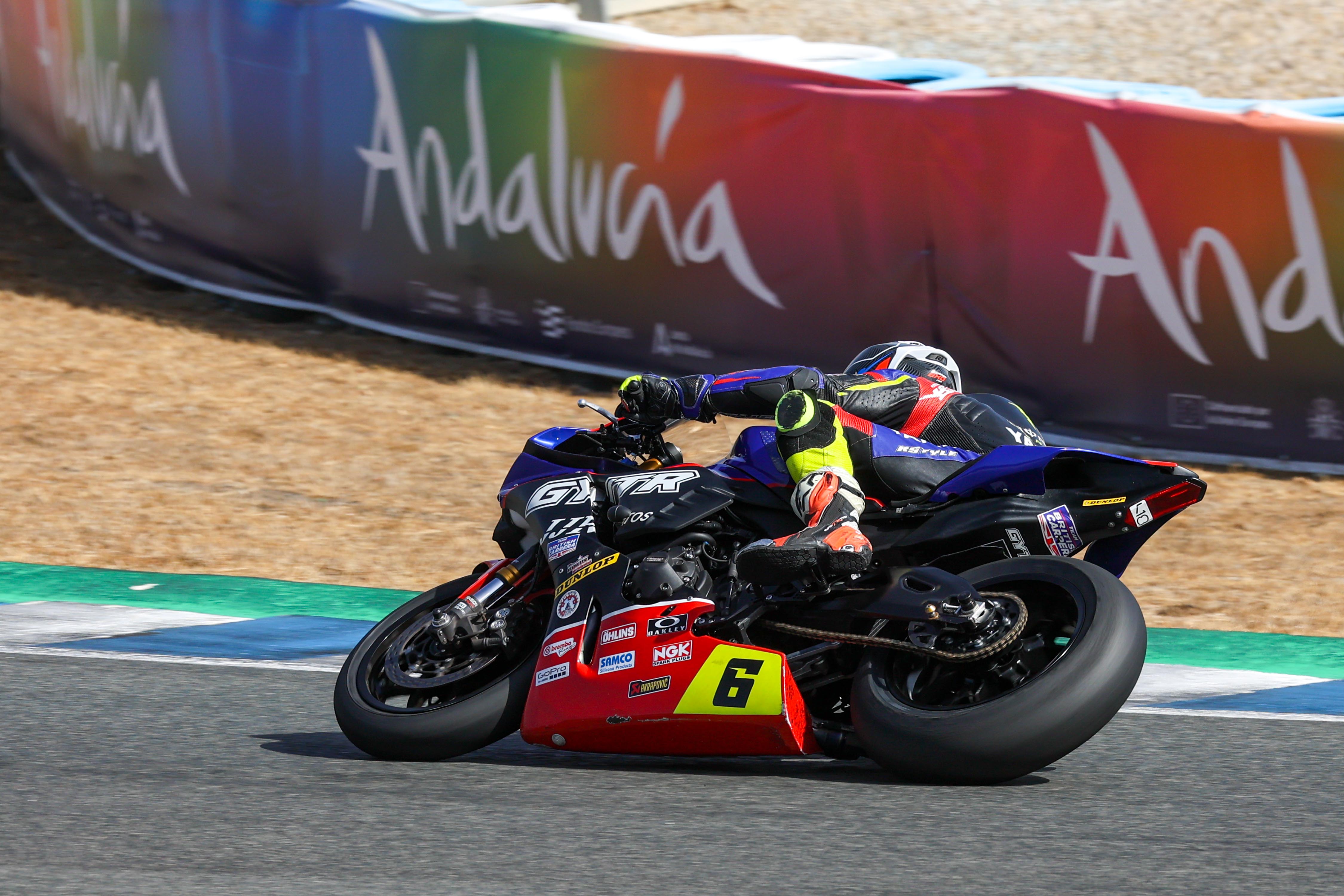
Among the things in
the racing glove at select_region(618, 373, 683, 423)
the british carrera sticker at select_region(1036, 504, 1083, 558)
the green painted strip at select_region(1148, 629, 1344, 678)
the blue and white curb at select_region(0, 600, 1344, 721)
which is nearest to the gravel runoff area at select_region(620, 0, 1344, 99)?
the green painted strip at select_region(1148, 629, 1344, 678)

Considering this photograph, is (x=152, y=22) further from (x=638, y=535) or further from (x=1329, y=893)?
(x=1329, y=893)

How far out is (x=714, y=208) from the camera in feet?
36.7

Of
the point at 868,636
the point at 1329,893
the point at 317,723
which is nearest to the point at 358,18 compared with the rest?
the point at 317,723

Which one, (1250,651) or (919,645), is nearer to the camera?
(919,645)

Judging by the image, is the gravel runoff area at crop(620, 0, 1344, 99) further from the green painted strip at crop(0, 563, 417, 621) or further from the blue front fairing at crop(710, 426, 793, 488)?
the blue front fairing at crop(710, 426, 793, 488)

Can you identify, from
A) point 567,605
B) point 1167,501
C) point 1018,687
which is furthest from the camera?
point 567,605

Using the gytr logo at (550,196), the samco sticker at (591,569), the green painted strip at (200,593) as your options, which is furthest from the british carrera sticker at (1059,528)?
the gytr logo at (550,196)

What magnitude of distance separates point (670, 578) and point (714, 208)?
21.9ft

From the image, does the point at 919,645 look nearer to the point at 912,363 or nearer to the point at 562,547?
the point at 912,363

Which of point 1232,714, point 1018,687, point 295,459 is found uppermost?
point 1018,687

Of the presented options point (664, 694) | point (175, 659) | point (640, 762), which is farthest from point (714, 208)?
point (664, 694)

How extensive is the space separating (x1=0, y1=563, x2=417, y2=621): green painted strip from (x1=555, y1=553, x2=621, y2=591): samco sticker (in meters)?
2.64

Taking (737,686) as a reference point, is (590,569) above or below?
above

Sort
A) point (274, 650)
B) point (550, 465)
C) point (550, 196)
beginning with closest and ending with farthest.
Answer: point (550, 465) → point (274, 650) → point (550, 196)
